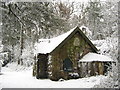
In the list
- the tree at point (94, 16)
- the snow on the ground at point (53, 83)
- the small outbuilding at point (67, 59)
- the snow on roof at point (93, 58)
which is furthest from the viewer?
the tree at point (94, 16)

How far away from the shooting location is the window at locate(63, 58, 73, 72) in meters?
26.5

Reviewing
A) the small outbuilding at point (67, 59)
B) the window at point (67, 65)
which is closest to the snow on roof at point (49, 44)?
the small outbuilding at point (67, 59)

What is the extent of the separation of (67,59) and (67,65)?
0.66 metres

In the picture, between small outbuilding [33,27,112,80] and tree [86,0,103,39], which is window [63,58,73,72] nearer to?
small outbuilding [33,27,112,80]

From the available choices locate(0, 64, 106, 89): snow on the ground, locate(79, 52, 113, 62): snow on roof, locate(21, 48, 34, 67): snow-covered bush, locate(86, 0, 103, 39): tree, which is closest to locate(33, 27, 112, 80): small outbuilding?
locate(79, 52, 113, 62): snow on roof

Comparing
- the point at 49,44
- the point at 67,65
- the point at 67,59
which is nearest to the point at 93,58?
the point at 67,59

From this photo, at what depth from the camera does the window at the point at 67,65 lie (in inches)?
1045

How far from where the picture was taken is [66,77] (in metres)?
26.3

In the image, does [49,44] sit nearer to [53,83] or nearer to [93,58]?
[93,58]

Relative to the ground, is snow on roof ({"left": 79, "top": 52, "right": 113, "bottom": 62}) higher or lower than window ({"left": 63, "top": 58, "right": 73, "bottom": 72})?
higher

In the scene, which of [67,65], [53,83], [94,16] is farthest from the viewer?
[94,16]

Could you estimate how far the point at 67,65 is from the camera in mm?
26734

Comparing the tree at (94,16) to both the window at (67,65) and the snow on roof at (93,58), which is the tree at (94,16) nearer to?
the snow on roof at (93,58)

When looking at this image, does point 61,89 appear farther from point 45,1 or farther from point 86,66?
point 86,66
